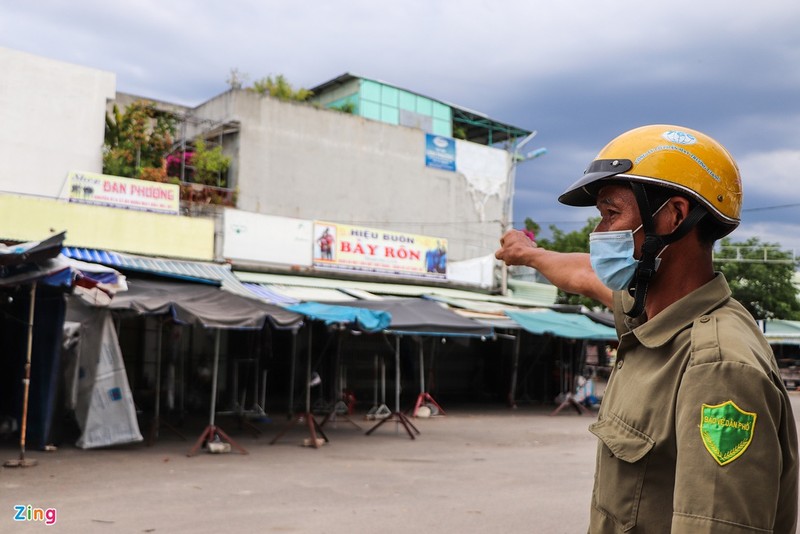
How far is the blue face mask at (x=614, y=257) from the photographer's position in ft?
5.88

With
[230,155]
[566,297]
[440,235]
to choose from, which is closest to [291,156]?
[230,155]

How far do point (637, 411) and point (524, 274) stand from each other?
33.6m

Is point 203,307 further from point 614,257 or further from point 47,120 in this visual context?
point 47,120

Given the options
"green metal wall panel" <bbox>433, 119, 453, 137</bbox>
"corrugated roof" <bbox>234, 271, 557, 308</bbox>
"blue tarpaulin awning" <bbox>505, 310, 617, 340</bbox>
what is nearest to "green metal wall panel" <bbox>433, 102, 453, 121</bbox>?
"green metal wall panel" <bbox>433, 119, 453, 137</bbox>

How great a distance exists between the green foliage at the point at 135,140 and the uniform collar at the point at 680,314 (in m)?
19.4

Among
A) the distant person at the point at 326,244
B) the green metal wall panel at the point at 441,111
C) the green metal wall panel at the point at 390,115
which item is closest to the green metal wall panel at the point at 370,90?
the green metal wall panel at the point at 390,115

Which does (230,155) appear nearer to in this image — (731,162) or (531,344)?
(531,344)

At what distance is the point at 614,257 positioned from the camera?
5.97 feet

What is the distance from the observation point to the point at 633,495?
1578 mm

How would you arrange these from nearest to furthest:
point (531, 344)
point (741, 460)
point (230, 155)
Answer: point (741, 460) → point (230, 155) → point (531, 344)

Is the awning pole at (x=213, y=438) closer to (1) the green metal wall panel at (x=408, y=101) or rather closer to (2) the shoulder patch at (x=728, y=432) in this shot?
(2) the shoulder patch at (x=728, y=432)

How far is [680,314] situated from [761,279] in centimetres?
3984

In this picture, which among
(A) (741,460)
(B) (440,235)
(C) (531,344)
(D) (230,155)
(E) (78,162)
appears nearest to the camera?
(A) (741,460)

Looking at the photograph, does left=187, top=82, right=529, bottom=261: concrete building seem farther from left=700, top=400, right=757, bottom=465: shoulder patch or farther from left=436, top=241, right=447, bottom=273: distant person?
left=700, top=400, right=757, bottom=465: shoulder patch
